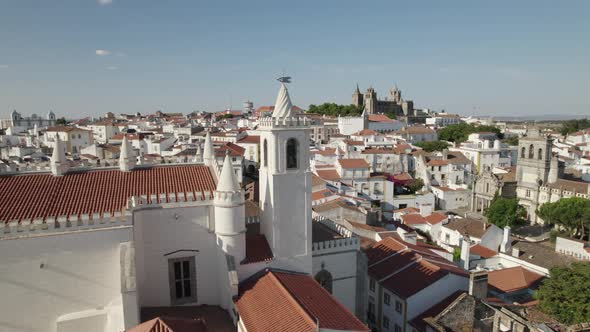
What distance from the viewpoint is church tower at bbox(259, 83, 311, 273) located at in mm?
19078

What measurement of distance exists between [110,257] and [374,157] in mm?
64474

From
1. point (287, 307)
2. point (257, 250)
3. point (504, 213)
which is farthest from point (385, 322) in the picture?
point (504, 213)

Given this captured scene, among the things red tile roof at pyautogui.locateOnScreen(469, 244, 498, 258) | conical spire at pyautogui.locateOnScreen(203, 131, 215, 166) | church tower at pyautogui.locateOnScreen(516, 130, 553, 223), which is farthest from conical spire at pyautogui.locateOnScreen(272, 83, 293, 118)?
church tower at pyautogui.locateOnScreen(516, 130, 553, 223)

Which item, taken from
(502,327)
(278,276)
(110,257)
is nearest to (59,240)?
(110,257)

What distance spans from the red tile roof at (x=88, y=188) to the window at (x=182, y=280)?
3257 mm

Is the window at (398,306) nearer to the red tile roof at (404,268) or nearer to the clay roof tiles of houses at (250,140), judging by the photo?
the red tile roof at (404,268)

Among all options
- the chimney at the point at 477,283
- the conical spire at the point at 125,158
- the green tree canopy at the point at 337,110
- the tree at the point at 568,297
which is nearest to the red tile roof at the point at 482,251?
the tree at the point at 568,297

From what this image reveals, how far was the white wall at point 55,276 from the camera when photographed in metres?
15.8

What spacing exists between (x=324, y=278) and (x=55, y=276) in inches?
506

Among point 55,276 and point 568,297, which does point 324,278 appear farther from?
point 568,297

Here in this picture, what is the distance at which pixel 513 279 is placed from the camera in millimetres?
33219

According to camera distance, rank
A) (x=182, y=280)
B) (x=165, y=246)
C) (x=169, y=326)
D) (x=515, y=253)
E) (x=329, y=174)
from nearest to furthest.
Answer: (x=169, y=326) → (x=165, y=246) → (x=182, y=280) → (x=515, y=253) → (x=329, y=174)

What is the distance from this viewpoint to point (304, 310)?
1516 cm

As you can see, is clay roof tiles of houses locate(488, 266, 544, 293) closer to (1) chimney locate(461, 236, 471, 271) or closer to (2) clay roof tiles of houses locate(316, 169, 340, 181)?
(1) chimney locate(461, 236, 471, 271)
